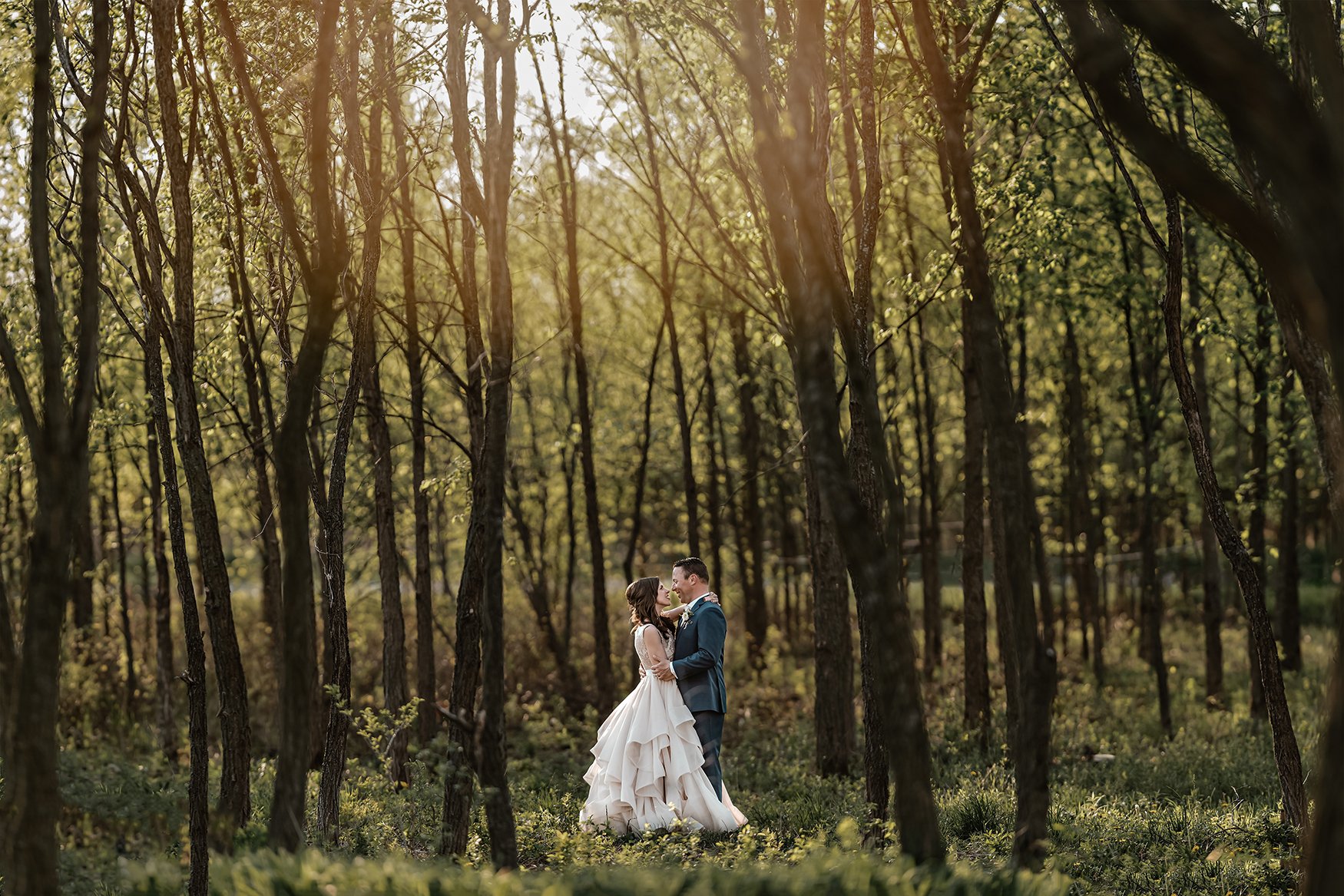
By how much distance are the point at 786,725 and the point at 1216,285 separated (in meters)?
8.37

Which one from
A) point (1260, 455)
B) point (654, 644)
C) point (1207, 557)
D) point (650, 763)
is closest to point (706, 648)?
point (654, 644)

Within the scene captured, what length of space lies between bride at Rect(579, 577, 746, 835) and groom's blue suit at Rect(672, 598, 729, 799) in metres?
0.11

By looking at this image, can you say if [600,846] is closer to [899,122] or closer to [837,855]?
[837,855]

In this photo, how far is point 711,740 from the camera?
939cm

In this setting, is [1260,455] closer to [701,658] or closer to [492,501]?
[701,658]

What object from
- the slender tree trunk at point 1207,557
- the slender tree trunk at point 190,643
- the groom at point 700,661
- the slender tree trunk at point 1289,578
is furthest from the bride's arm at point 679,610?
the slender tree trunk at point 1289,578

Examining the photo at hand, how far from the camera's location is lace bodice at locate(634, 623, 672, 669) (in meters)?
9.27

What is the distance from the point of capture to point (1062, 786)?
11.0m

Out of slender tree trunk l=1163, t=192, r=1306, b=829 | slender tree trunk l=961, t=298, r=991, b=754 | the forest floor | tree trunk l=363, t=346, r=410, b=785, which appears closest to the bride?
the forest floor

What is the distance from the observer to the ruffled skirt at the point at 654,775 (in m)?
9.04

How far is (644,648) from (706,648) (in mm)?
492

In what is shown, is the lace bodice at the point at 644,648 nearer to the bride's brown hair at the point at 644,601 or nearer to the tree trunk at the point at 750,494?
the bride's brown hair at the point at 644,601

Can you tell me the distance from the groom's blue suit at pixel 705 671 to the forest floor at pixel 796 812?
0.76 metres

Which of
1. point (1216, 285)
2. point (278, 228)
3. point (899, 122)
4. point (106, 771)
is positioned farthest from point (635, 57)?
point (106, 771)
